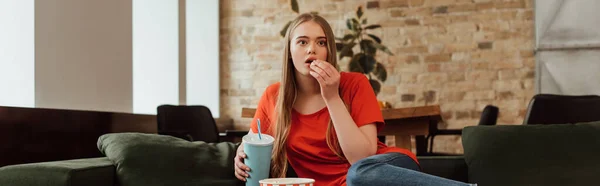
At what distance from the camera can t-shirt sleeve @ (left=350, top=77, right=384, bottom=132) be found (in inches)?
94.3

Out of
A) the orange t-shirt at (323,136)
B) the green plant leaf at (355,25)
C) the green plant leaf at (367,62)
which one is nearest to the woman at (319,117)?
the orange t-shirt at (323,136)

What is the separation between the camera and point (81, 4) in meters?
4.55

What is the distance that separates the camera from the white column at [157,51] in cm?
625

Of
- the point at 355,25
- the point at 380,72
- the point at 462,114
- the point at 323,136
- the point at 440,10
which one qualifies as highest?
the point at 440,10

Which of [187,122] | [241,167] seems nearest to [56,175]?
[241,167]

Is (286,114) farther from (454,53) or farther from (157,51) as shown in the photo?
(454,53)

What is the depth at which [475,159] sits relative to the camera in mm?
2594

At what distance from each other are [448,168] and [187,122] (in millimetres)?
3118

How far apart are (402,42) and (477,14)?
721 mm

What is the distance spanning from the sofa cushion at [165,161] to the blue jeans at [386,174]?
53 centimetres

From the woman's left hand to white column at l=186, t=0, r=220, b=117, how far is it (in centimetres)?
508

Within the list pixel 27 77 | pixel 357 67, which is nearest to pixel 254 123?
pixel 27 77

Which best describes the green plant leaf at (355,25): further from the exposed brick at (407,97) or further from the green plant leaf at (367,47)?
the exposed brick at (407,97)

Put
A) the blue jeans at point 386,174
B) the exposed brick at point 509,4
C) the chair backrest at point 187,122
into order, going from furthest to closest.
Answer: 1. the exposed brick at point 509,4
2. the chair backrest at point 187,122
3. the blue jeans at point 386,174
